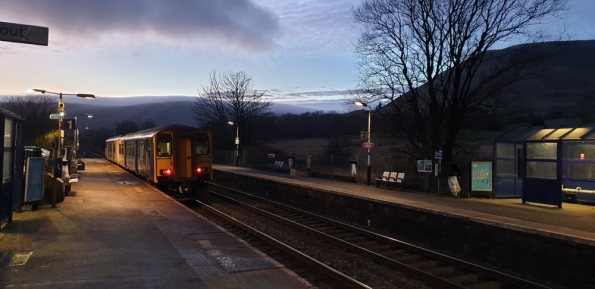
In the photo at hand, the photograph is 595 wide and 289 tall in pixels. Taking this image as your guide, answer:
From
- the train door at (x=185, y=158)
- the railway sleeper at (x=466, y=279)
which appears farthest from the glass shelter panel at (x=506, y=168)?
the train door at (x=185, y=158)

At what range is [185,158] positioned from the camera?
20125 mm

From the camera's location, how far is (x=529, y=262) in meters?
9.09

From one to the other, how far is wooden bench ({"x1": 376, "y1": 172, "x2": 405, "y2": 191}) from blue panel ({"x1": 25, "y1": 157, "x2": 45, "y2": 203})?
50.3 ft

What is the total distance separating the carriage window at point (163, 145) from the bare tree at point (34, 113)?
78.1 feet

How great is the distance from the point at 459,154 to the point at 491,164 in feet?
21.7

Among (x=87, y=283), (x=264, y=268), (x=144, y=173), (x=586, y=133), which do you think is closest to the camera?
(x=87, y=283)

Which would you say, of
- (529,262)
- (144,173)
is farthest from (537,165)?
(144,173)

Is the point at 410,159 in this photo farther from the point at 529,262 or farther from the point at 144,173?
the point at 529,262

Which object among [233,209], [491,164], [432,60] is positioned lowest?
[233,209]

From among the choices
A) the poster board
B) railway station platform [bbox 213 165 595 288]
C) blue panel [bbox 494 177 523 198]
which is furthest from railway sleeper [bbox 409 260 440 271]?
the poster board

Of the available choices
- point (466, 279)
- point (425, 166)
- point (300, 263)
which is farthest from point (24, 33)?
point (425, 166)

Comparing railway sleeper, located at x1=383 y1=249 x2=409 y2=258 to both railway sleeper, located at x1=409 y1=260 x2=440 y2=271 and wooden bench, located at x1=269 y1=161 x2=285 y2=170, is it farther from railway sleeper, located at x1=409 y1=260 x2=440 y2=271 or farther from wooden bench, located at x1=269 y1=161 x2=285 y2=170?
wooden bench, located at x1=269 y1=161 x2=285 y2=170

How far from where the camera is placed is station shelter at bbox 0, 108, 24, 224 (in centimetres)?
930

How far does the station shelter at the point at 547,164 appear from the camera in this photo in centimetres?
1450
